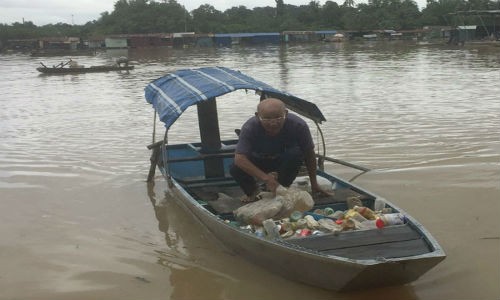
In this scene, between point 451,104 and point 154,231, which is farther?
point 451,104

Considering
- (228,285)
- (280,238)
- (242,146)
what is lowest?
(228,285)

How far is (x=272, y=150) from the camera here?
4688 mm

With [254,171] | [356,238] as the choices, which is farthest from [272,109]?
[356,238]

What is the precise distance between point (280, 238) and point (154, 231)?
1976 millimetres

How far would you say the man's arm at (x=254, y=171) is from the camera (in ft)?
14.3

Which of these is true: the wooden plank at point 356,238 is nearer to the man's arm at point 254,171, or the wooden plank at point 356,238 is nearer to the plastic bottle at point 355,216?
the plastic bottle at point 355,216

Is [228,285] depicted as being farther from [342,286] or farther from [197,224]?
[197,224]

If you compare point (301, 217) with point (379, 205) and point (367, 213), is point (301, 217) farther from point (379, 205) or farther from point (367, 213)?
point (379, 205)

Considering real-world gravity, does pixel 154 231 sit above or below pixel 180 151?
below

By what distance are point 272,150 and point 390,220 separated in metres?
1.26

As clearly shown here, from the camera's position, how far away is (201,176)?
630 centimetres

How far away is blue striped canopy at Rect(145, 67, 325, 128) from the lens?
5.27m

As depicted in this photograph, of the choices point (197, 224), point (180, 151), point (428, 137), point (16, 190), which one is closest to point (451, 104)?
point (428, 137)

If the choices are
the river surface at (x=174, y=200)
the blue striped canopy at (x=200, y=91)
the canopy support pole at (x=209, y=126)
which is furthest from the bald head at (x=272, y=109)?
the canopy support pole at (x=209, y=126)
